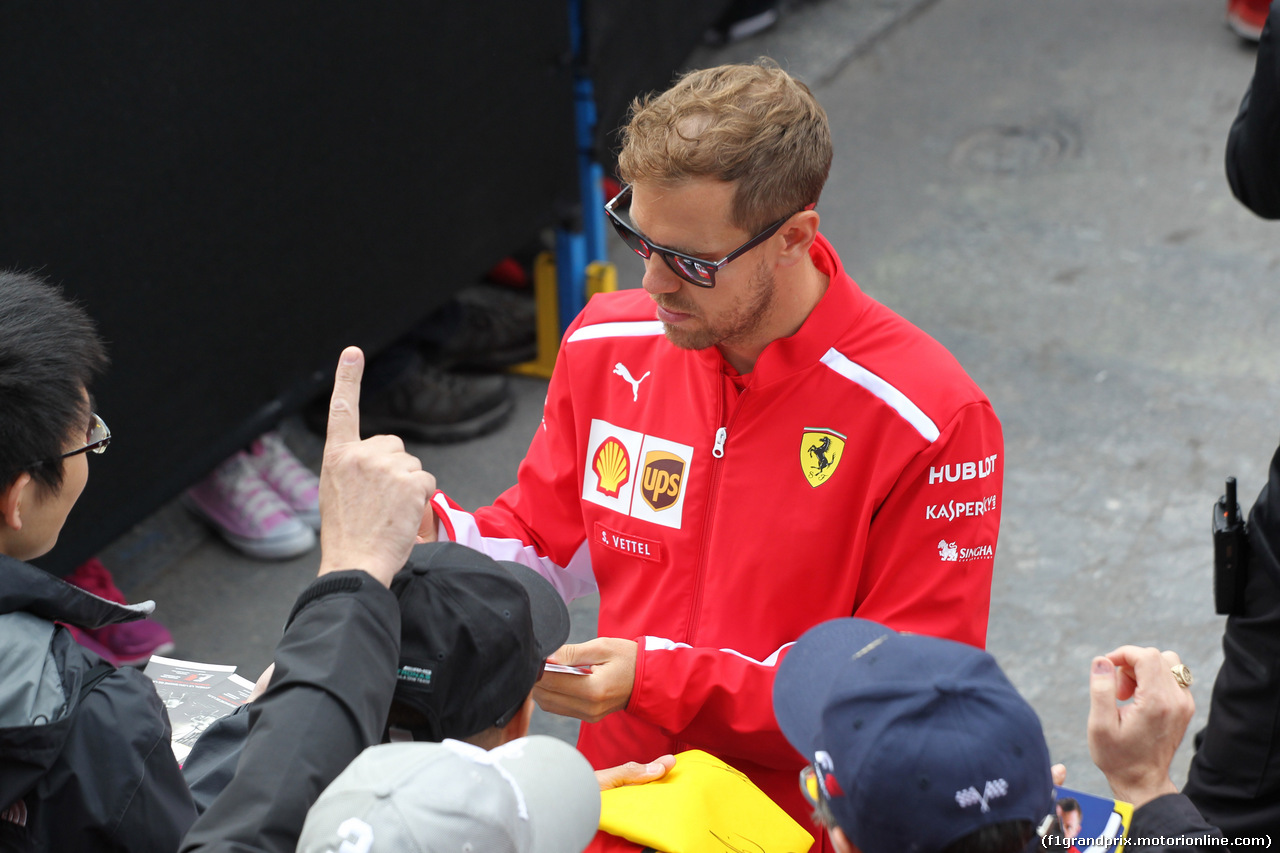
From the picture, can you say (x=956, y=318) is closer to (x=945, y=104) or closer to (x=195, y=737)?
(x=945, y=104)

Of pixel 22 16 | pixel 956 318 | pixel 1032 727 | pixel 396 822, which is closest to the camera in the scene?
pixel 396 822

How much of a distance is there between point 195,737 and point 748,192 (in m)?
1.44

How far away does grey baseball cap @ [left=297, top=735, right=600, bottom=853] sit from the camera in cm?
142

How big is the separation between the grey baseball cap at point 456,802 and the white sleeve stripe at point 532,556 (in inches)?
31.0

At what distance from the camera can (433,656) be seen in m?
1.74

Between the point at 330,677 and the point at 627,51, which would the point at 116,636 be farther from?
the point at 627,51

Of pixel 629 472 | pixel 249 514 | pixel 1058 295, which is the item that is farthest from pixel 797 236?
pixel 1058 295

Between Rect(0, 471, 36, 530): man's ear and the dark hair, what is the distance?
1 cm

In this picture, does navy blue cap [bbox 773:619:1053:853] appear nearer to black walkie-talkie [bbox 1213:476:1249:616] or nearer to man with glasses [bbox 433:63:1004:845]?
man with glasses [bbox 433:63:1004:845]

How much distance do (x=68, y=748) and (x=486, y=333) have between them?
3.92m

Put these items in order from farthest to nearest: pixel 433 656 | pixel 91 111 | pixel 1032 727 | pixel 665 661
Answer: pixel 91 111 < pixel 665 661 < pixel 433 656 < pixel 1032 727

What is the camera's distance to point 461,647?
5.77ft

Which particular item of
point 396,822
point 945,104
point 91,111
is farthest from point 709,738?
point 945,104

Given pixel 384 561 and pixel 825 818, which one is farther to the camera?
pixel 384 561
